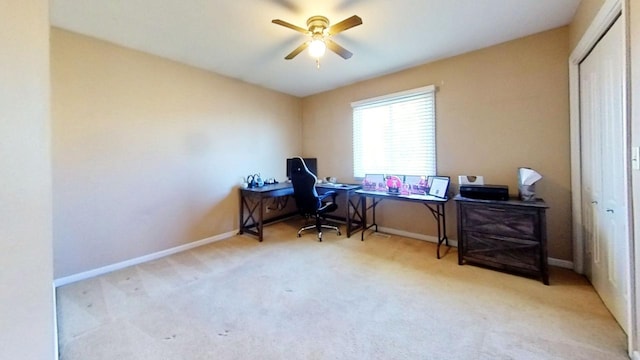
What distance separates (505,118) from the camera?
9.80ft

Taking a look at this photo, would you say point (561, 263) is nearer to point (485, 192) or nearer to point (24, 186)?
point (485, 192)

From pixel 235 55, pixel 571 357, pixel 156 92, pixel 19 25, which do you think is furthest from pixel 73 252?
pixel 571 357

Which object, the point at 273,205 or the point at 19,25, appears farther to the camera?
the point at 273,205

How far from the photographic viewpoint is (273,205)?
4750 millimetres

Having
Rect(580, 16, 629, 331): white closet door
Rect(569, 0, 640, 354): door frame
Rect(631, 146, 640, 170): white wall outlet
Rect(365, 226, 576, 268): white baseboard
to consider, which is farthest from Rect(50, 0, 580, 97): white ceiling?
Rect(365, 226, 576, 268): white baseboard

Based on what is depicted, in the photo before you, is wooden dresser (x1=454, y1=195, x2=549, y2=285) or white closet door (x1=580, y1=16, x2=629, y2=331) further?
wooden dresser (x1=454, y1=195, x2=549, y2=285)

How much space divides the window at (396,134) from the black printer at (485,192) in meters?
0.74

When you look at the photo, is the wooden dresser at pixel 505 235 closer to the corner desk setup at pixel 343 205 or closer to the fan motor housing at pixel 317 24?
the corner desk setup at pixel 343 205

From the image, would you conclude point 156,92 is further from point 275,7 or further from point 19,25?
point 19,25

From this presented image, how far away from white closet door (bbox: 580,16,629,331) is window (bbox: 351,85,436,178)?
4.92 feet

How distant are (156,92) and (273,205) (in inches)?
98.6

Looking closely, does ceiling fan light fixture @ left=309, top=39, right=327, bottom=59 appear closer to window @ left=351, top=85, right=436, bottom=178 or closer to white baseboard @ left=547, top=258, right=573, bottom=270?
window @ left=351, top=85, right=436, bottom=178

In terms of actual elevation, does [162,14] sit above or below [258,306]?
above

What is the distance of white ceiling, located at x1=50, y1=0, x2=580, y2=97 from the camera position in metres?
2.23
